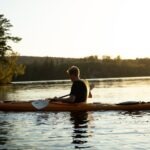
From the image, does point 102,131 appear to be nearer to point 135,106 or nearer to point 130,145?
point 130,145

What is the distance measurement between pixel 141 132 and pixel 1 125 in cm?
526

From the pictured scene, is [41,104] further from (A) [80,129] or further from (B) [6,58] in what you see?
(B) [6,58]

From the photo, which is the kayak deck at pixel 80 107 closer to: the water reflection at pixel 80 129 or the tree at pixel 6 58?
the water reflection at pixel 80 129

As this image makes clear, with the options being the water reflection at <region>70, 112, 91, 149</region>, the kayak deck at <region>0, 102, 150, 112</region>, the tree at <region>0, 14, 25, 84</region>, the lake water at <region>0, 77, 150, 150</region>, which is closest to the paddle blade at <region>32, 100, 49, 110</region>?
the kayak deck at <region>0, 102, 150, 112</region>

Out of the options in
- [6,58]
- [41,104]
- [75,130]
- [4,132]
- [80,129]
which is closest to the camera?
[4,132]

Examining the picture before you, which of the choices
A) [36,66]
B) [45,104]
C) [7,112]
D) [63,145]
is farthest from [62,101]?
[36,66]

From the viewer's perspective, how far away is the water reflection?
42.0 ft

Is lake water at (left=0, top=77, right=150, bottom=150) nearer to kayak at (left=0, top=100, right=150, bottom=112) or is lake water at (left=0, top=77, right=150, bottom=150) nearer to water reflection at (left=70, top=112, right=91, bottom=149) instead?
water reflection at (left=70, top=112, right=91, bottom=149)

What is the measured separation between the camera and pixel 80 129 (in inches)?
609

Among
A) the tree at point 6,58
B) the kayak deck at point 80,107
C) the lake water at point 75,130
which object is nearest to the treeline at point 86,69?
the tree at point 6,58

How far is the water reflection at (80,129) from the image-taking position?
1280 centimetres

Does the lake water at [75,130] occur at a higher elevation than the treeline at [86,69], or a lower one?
lower

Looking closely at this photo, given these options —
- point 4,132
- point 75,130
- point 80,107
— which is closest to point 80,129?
point 75,130

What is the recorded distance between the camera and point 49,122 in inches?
682
